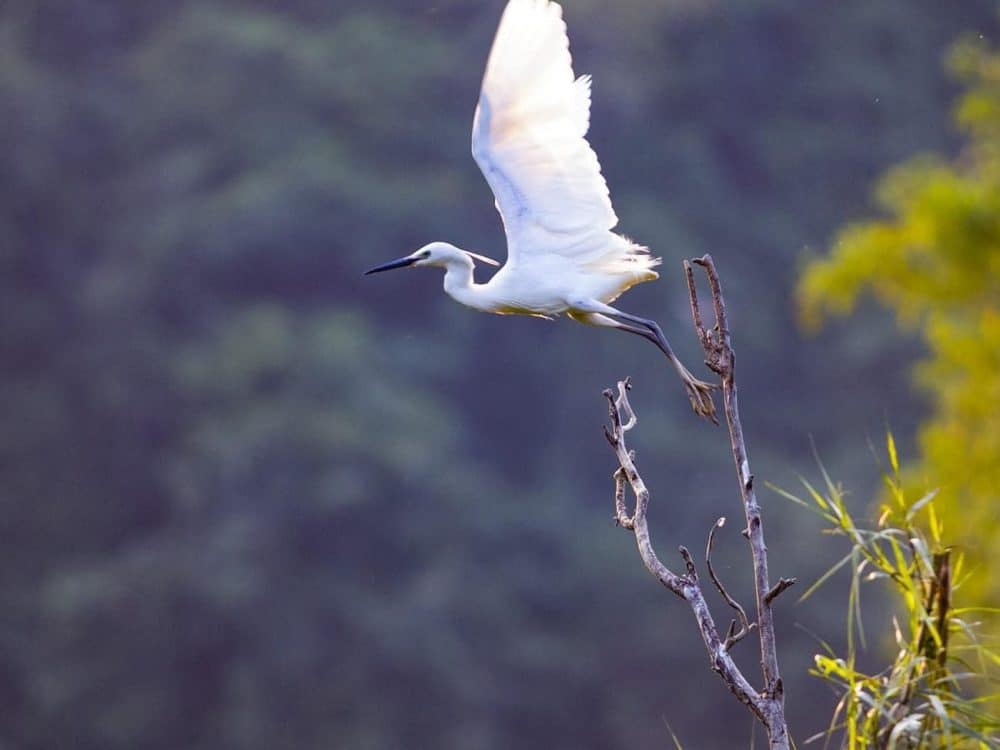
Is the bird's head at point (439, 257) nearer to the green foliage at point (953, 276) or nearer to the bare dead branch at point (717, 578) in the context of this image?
the bare dead branch at point (717, 578)

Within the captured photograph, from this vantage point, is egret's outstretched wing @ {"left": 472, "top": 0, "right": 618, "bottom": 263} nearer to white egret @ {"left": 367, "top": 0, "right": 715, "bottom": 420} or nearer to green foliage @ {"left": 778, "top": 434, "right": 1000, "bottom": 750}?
white egret @ {"left": 367, "top": 0, "right": 715, "bottom": 420}

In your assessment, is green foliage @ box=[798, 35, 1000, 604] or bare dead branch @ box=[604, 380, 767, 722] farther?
green foliage @ box=[798, 35, 1000, 604]

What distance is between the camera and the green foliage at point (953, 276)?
288 inches

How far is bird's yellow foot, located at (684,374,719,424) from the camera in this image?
294cm

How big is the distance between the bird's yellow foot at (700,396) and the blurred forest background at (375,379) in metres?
7.82

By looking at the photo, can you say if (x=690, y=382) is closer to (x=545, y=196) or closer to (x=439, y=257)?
(x=545, y=196)

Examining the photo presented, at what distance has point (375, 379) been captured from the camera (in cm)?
1396

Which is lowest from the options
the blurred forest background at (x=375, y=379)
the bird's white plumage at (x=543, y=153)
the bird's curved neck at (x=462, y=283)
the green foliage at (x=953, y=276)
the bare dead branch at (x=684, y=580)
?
the blurred forest background at (x=375, y=379)

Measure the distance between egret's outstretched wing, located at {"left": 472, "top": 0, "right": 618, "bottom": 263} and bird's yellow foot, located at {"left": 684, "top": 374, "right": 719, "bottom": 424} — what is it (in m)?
0.37

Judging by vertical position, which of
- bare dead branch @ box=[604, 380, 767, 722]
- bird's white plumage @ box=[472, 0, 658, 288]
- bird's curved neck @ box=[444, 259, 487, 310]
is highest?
bird's white plumage @ box=[472, 0, 658, 288]

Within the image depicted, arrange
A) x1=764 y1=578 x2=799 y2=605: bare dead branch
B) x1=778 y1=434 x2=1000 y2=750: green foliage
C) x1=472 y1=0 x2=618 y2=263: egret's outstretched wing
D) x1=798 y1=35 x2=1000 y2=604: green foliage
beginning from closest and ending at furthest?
x1=778 y1=434 x2=1000 y2=750: green foliage
x1=764 y1=578 x2=799 y2=605: bare dead branch
x1=472 y1=0 x2=618 y2=263: egret's outstretched wing
x1=798 y1=35 x2=1000 y2=604: green foliage

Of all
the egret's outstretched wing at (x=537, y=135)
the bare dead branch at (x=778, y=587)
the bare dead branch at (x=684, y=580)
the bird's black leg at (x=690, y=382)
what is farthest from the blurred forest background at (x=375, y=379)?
the bare dead branch at (x=778, y=587)

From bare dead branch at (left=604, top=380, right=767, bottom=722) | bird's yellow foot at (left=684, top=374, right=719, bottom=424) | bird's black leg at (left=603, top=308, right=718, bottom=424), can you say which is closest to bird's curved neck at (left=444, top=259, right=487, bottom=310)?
bird's black leg at (left=603, top=308, right=718, bottom=424)

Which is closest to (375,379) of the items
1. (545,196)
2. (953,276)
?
(953,276)
